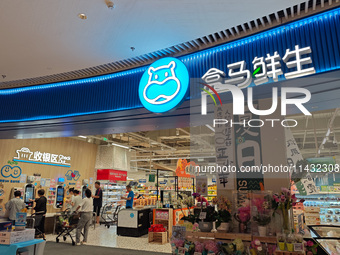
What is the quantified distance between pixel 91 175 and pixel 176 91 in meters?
10.1

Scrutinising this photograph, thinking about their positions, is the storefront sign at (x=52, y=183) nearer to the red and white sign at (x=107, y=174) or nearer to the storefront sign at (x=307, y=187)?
the red and white sign at (x=107, y=174)

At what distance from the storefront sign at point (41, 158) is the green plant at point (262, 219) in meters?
9.24

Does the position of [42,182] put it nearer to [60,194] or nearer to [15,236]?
[60,194]

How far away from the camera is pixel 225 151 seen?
144 inches

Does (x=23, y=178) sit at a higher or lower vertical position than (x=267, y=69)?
lower

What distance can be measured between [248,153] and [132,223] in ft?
19.3

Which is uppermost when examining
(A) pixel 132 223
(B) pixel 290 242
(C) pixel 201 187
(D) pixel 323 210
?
(C) pixel 201 187

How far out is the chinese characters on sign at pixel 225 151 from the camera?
3527 millimetres

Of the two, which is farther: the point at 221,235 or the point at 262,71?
the point at 262,71

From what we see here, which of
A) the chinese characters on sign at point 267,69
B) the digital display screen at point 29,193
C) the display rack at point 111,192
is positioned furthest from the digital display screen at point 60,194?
the chinese characters on sign at point 267,69

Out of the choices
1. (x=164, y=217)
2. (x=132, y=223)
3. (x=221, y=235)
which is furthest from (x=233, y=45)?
(x=132, y=223)

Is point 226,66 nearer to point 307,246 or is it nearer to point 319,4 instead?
point 319,4

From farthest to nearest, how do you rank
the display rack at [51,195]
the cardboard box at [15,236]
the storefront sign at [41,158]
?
the display rack at [51,195] → the storefront sign at [41,158] → the cardboard box at [15,236]

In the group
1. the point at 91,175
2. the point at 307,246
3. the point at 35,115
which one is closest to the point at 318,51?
the point at 307,246
